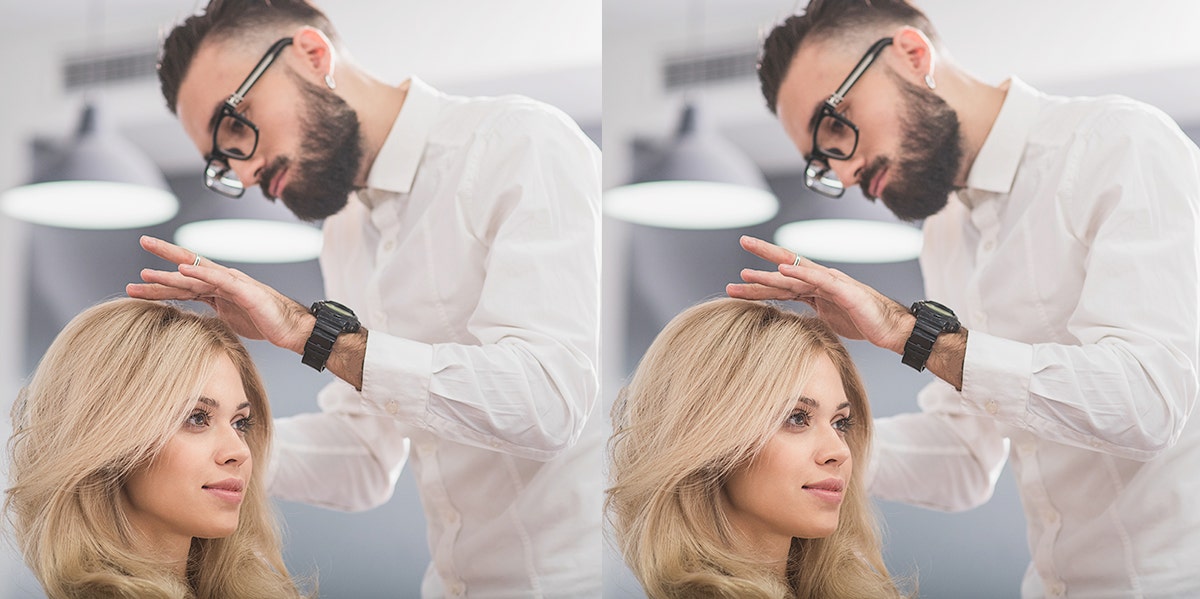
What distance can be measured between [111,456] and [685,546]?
134 centimetres

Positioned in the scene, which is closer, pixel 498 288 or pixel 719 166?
pixel 498 288

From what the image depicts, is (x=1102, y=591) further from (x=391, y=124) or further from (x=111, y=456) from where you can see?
(x=111, y=456)

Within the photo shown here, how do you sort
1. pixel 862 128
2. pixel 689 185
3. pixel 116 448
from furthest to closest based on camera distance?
pixel 689 185 → pixel 862 128 → pixel 116 448

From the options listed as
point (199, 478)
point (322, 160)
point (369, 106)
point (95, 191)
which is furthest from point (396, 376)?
point (95, 191)

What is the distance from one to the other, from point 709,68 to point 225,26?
1.24m

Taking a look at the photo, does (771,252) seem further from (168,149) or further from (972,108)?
(168,149)

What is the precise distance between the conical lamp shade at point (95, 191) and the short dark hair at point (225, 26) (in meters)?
0.18

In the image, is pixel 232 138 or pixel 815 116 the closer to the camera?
pixel 232 138

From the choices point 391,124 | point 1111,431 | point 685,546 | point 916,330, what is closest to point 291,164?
point 391,124

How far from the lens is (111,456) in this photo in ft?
8.86

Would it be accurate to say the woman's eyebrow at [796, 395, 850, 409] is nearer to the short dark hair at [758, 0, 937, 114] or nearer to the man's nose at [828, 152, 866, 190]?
the man's nose at [828, 152, 866, 190]

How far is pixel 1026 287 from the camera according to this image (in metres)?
2.88

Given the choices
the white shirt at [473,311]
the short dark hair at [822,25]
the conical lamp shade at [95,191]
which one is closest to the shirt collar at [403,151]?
the white shirt at [473,311]

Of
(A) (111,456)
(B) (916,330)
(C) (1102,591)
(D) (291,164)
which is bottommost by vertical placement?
(C) (1102,591)
